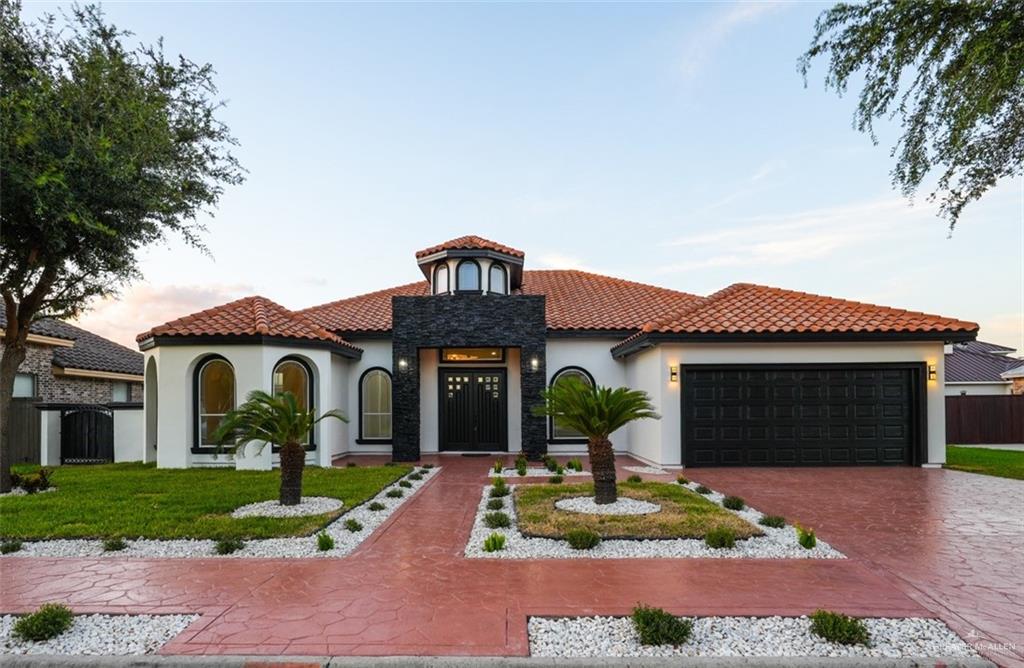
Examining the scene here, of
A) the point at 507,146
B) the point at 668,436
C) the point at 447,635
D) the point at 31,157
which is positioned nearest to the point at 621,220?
the point at 507,146

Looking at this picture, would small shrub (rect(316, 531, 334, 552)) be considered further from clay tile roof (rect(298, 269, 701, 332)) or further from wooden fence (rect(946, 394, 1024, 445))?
wooden fence (rect(946, 394, 1024, 445))

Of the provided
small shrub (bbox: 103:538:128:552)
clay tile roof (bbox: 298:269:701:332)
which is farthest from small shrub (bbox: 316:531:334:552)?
clay tile roof (bbox: 298:269:701:332)

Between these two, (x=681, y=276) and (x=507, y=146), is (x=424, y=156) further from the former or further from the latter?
(x=681, y=276)

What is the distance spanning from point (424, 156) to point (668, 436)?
10.4 m

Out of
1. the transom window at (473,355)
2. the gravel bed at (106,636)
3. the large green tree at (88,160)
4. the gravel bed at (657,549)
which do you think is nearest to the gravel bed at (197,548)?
the gravel bed at (657,549)

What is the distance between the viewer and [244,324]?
531 inches

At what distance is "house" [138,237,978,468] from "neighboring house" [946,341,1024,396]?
16.5m

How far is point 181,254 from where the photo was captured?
38.4 ft

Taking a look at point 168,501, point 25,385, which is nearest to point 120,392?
point 25,385

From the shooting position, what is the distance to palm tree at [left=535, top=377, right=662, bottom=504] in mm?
8594

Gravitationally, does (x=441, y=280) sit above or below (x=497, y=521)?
above

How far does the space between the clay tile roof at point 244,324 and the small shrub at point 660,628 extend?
1111 centimetres

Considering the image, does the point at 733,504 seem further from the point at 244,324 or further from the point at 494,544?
the point at 244,324

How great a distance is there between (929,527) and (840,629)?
466cm
